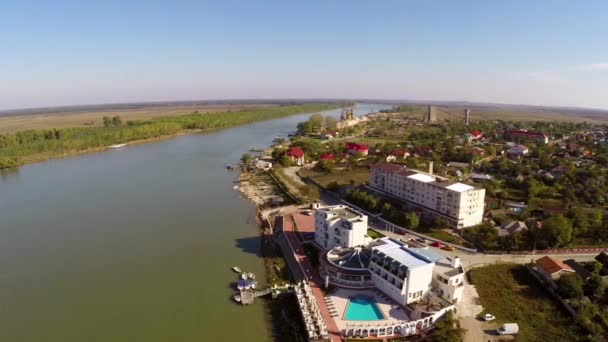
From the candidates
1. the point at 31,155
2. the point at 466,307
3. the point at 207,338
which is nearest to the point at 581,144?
the point at 466,307

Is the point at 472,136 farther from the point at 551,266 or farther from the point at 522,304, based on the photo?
the point at 522,304

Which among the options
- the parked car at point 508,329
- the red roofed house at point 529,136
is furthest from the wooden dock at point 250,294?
the red roofed house at point 529,136

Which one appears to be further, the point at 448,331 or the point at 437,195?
the point at 437,195

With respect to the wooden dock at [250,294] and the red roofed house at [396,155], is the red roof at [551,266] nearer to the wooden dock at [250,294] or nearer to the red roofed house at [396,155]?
the wooden dock at [250,294]

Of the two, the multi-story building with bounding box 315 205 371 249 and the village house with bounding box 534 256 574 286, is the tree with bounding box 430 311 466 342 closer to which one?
the multi-story building with bounding box 315 205 371 249

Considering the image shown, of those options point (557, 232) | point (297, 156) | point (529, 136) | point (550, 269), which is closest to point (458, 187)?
point (557, 232)

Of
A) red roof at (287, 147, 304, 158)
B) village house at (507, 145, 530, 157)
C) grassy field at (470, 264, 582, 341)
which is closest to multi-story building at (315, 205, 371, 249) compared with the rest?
grassy field at (470, 264, 582, 341)

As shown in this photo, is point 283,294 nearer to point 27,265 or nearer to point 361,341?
point 361,341
